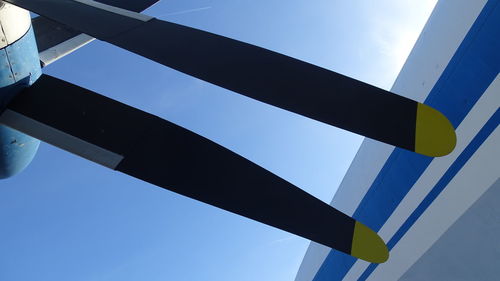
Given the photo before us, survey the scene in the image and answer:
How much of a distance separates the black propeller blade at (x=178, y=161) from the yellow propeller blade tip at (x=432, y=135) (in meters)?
0.84

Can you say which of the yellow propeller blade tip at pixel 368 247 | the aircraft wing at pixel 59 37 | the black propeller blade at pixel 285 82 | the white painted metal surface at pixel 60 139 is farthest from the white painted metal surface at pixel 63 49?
the yellow propeller blade tip at pixel 368 247

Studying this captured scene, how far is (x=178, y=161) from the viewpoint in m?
2.99

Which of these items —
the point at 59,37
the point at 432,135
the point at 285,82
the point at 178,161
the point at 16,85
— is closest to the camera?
the point at 432,135

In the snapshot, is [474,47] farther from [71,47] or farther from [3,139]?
[3,139]

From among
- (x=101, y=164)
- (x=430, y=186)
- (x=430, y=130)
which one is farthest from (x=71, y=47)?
(x=430, y=186)

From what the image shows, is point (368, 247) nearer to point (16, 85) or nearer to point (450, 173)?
point (16, 85)

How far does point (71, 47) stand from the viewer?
389cm

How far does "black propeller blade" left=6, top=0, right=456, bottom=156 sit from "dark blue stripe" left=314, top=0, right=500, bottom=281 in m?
2.96

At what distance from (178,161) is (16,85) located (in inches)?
53.9

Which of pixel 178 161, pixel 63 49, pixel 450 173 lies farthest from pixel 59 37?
pixel 450 173

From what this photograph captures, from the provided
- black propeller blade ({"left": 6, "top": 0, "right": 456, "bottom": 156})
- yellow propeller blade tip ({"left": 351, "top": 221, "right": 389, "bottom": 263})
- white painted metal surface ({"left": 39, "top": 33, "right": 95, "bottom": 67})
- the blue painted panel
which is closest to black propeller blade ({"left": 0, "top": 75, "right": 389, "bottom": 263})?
yellow propeller blade tip ({"left": 351, "top": 221, "right": 389, "bottom": 263})

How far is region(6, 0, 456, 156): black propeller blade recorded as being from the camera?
7.72ft

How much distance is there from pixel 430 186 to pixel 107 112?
182 inches

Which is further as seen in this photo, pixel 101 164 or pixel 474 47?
pixel 474 47
